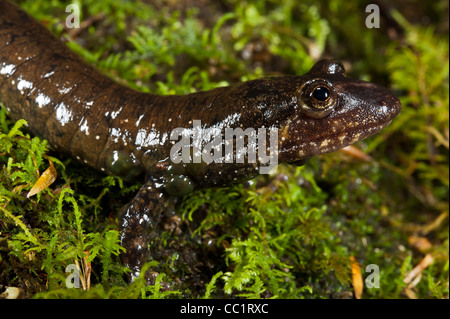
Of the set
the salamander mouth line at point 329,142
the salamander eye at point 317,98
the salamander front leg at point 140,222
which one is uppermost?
the salamander eye at point 317,98

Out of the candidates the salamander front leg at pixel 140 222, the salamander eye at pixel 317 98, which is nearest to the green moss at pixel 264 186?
the salamander front leg at pixel 140 222

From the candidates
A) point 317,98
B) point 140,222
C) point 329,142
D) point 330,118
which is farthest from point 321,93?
point 140,222

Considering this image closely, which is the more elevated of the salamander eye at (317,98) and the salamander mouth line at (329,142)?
the salamander eye at (317,98)

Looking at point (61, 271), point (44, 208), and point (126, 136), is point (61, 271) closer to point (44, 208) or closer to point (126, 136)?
point (44, 208)

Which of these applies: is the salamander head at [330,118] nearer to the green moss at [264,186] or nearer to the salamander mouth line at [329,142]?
the salamander mouth line at [329,142]

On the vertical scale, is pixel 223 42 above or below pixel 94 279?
above

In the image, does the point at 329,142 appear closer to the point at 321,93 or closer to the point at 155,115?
the point at 321,93

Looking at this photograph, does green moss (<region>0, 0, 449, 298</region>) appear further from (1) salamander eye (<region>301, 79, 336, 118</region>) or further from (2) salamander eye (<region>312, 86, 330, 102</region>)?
(2) salamander eye (<region>312, 86, 330, 102</region>)

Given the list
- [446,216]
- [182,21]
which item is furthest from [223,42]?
[446,216]

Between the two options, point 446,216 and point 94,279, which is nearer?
point 94,279
